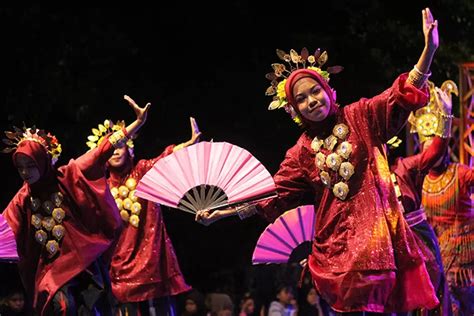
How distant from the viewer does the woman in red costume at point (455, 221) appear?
7.52 metres

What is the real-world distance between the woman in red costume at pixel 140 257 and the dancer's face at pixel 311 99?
2303 mm

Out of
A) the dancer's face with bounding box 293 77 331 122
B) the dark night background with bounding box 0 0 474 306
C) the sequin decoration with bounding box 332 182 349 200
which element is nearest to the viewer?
the sequin decoration with bounding box 332 182 349 200

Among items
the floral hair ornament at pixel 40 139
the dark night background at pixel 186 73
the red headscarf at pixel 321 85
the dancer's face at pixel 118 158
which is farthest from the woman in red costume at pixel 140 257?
the dark night background at pixel 186 73

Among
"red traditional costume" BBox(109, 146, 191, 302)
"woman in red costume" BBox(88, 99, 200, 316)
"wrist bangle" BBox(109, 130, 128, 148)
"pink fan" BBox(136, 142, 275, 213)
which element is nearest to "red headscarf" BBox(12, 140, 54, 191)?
"wrist bangle" BBox(109, 130, 128, 148)

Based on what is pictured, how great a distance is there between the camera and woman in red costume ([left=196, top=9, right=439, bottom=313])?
4.61 metres

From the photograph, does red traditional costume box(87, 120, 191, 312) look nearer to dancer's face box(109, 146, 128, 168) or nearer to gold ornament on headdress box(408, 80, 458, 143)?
dancer's face box(109, 146, 128, 168)

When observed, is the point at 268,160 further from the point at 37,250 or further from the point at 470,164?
the point at 37,250

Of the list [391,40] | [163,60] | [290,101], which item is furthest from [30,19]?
[290,101]

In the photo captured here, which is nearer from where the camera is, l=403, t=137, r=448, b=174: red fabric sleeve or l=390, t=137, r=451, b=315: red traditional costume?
l=390, t=137, r=451, b=315: red traditional costume

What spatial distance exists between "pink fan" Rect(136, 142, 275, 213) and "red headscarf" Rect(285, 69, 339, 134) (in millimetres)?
358

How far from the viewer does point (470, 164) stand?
28.2 ft

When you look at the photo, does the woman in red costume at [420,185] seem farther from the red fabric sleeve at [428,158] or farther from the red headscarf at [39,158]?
the red headscarf at [39,158]

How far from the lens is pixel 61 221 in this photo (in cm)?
620

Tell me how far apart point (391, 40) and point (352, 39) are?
45 cm
